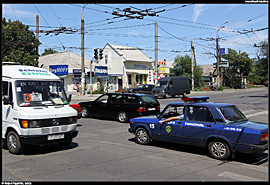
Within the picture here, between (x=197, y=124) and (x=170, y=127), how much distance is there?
2.97 ft

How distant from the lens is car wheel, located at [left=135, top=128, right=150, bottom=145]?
9.22m

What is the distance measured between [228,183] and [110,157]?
321 cm

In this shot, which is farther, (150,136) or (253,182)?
(150,136)

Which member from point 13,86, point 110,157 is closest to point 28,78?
point 13,86

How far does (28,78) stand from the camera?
27.6ft

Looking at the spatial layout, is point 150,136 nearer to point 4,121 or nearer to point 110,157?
point 110,157

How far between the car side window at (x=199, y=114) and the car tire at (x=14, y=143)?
473 cm

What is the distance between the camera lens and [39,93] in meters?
8.41

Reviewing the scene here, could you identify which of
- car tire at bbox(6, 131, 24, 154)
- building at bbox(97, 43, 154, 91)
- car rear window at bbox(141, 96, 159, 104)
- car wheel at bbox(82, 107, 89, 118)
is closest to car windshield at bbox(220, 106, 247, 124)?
car tire at bbox(6, 131, 24, 154)

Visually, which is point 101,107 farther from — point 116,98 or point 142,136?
point 142,136

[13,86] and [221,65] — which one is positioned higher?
[221,65]

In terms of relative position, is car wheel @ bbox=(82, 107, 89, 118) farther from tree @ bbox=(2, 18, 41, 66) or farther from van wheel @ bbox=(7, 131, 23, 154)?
tree @ bbox=(2, 18, 41, 66)

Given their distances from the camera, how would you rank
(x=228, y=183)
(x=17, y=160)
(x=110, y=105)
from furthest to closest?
(x=110, y=105)
(x=17, y=160)
(x=228, y=183)

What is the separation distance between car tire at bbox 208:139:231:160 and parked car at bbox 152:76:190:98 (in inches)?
998
